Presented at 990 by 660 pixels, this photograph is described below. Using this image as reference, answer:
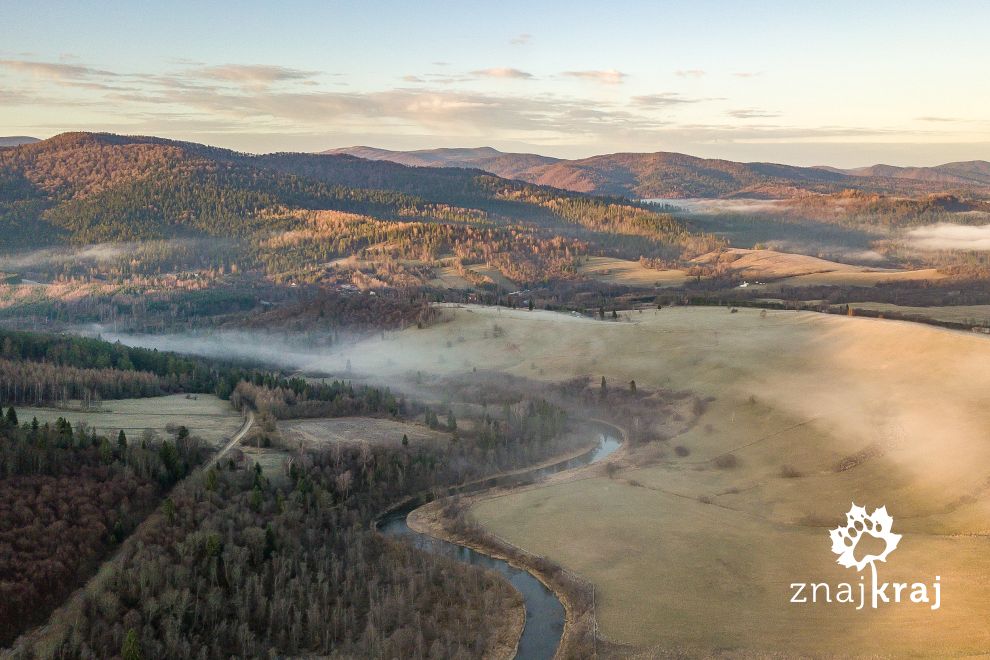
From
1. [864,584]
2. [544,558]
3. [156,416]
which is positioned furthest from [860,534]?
[156,416]

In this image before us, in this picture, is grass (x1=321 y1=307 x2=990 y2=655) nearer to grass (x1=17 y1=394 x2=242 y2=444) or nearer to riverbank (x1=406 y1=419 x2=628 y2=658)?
riverbank (x1=406 y1=419 x2=628 y2=658)

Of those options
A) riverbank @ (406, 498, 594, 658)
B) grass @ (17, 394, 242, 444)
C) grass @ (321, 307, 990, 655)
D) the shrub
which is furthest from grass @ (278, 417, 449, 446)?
the shrub

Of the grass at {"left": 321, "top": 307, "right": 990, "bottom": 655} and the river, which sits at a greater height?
the grass at {"left": 321, "top": 307, "right": 990, "bottom": 655}

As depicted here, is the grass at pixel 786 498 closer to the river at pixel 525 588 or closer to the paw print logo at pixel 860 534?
the paw print logo at pixel 860 534

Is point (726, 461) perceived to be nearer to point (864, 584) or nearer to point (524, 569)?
point (524, 569)

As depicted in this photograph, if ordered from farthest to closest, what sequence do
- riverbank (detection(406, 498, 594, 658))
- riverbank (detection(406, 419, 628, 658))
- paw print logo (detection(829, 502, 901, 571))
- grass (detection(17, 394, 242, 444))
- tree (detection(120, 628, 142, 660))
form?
grass (detection(17, 394, 242, 444)) → paw print logo (detection(829, 502, 901, 571)) → riverbank (detection(406, 419, 628, 658)) → riverbank (detection(406, 498, 594, 658)) → tree (detection(120, 628, 142, 660))

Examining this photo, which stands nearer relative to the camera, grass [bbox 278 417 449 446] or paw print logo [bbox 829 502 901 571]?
paw print logo [bbox 829 502 901 571]
